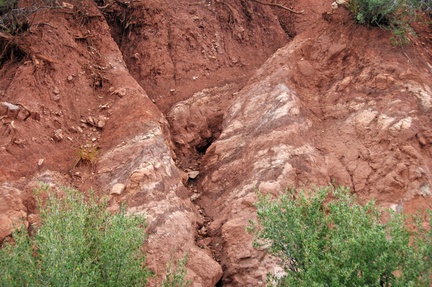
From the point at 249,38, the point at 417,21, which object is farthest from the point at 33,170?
the point at 417,21

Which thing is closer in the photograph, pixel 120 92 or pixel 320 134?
pixel 320 134

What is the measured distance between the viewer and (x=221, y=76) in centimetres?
1196

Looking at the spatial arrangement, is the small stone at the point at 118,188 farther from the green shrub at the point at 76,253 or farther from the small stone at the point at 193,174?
the small stone at the point at 193,174

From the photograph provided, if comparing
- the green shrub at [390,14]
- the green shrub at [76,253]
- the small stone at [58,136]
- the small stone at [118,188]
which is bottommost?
the small stone at [58,136]

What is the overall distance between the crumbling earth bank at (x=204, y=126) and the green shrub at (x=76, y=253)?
2.92 ft

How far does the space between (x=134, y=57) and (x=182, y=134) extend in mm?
2489

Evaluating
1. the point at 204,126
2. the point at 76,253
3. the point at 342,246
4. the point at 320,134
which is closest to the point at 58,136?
the point at 204,126

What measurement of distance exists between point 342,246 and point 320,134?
3.67 meters

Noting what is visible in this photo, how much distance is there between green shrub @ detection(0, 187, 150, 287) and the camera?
6066 millimetres

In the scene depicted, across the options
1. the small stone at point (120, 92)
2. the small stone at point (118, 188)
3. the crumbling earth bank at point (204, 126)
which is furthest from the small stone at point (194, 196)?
the small stone at point (120, 92)

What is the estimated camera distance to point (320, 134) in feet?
31.2

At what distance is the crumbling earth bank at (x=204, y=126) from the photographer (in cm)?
825

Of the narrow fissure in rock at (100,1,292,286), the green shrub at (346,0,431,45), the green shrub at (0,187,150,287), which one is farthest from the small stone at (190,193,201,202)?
the green shrub at (346,0,431,45)

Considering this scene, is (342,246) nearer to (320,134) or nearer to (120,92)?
(320,134)
